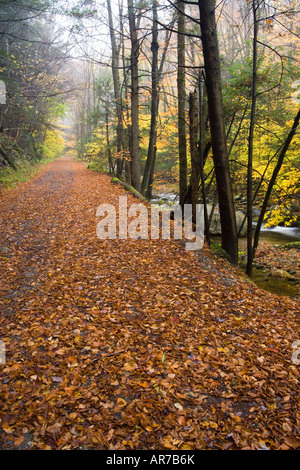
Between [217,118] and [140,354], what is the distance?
16.2 feet

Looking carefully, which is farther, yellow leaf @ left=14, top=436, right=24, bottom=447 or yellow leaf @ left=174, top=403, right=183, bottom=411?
yellow leaf @ left=174, top=403, right=183, bottom=411

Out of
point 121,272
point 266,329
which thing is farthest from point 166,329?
point 121,272

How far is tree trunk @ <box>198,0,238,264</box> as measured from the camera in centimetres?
541

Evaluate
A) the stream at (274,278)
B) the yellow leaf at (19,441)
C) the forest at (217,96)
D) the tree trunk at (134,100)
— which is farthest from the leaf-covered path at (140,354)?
the tree trunk at (134,100)

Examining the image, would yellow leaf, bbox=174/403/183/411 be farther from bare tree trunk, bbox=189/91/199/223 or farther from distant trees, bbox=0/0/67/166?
distant trees, bbox=0/0/67/166

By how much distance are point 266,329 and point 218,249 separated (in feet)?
9.90

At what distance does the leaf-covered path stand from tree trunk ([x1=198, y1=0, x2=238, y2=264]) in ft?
2.88

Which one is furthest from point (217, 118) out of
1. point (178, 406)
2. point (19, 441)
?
point (19, 441)

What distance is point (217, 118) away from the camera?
5.85 meters

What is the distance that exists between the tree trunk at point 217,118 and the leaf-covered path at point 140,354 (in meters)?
0.88

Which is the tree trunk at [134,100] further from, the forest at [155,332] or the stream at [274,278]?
the stream at [274,278]

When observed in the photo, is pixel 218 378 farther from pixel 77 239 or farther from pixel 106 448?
pixel 77 239

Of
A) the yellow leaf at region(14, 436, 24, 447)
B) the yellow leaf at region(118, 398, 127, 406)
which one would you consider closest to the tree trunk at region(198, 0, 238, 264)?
the yellow leaf at region(118, 398, 127, 406)
